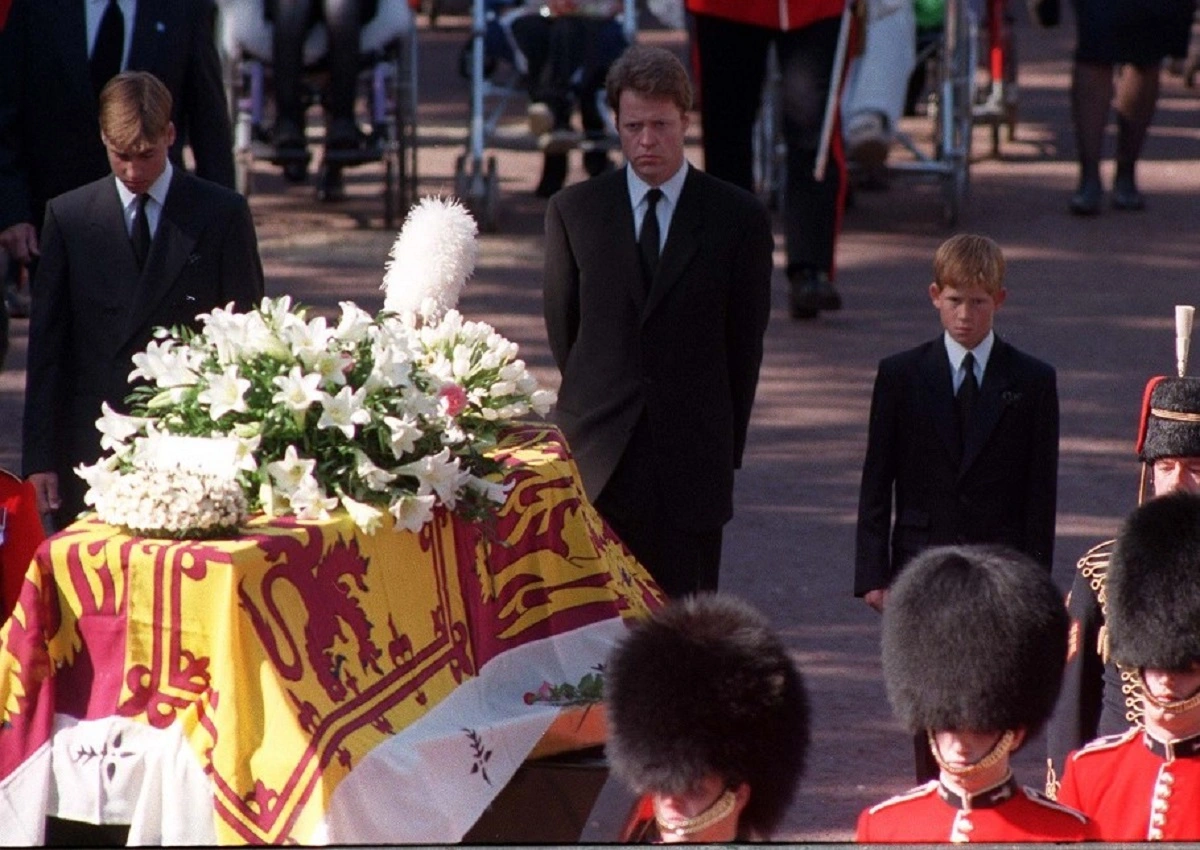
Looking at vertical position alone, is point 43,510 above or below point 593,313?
below

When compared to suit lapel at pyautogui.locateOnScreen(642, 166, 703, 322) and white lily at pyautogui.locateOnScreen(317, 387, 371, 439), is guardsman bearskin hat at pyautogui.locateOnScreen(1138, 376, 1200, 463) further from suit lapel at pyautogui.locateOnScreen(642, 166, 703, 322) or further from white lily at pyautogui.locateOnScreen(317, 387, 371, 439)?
white lily at pyautogui.locateOnScreen(317, 387, 371, 439)

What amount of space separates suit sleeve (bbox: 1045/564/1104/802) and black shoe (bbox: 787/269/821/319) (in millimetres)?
5444

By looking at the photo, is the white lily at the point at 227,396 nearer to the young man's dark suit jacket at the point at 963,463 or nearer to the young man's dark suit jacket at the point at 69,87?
the young man's dark suit jacket at the point at 963,463

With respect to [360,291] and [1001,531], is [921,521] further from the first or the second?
[360,291]

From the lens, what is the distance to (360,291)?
1023 cm

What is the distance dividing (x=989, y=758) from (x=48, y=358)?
293 centimetres

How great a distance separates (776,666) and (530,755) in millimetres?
1487

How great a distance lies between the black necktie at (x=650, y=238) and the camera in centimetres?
565

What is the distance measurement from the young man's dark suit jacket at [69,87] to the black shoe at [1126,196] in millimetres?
6557

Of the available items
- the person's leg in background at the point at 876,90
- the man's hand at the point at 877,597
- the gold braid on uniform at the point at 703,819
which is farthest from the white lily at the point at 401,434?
the person's leg in background at the point at 876,90

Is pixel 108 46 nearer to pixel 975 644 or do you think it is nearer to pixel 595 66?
pixel 975 644

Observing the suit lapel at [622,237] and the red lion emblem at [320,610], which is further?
the suit lapel at [622,237]

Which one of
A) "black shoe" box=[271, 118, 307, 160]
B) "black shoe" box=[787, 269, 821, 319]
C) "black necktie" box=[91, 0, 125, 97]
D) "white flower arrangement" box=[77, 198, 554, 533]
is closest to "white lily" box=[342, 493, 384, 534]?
"white flower arrangement" box=[77, 198, 554, 533]

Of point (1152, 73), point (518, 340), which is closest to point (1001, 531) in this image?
point (518, 340)
